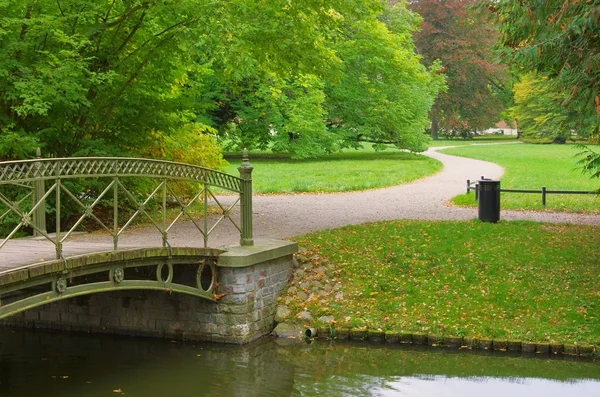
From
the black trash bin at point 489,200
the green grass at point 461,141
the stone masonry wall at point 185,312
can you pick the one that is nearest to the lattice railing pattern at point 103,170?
the stone masonry wall at point 185,312

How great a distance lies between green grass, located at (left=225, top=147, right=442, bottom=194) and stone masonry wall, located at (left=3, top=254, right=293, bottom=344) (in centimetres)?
1170

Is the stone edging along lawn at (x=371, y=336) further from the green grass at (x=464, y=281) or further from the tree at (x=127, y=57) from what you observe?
the tree at (x=127, y=57)

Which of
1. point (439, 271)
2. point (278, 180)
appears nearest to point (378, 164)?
point (278, 180)

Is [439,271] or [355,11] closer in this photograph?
[439,271]

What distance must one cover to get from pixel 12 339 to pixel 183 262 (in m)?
3.23

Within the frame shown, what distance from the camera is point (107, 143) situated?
55.4 ft

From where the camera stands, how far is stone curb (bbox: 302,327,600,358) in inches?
454

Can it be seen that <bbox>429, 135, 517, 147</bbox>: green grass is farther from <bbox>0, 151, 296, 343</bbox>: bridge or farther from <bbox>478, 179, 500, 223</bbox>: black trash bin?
<bbox>0, 151, 296, 343</bbox>: bridge

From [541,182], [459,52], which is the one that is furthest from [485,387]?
[459,52]

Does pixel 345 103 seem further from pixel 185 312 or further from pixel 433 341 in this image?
pixel 433 341

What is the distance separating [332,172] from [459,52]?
3265cm

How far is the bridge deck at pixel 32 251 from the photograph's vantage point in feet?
28.7

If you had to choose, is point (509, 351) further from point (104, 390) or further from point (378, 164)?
point (378, 164)

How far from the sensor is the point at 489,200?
667 inches
